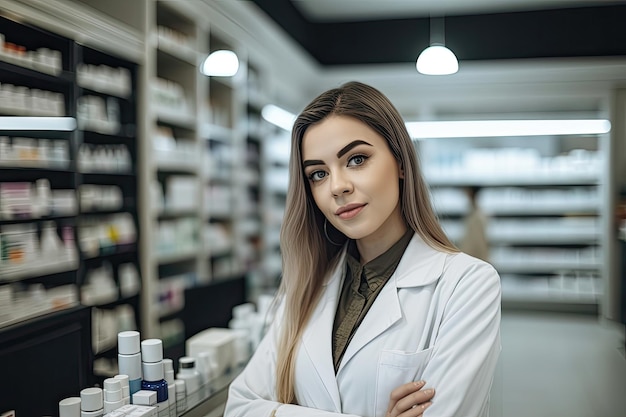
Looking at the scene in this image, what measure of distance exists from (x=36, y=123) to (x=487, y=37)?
5.26 ft

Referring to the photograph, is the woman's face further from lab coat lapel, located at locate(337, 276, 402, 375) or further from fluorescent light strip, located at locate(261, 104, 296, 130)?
fluorescent light strip, located at locate(261, 104, 296, 130)

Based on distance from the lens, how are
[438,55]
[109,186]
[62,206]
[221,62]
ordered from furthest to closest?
A: 1. [109,186]
2. [221,62]
3. [62,206]
4. [438,55]

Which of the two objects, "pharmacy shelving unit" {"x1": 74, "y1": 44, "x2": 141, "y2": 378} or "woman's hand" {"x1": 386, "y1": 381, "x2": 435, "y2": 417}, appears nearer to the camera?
"woman's hand" {"x1": 386, "y1": 381, "x2": 435, "y2": 417}

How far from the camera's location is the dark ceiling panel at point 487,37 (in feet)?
6.08

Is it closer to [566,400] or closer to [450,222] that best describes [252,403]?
[566,400]

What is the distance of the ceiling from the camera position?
1.87m

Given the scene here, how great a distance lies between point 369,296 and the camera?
5.72 ft

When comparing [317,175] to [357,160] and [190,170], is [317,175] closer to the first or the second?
[357,160]

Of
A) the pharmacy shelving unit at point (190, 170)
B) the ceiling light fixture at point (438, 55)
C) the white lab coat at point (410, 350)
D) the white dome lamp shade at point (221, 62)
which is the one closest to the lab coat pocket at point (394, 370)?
the white lab coat at point (410, 350)

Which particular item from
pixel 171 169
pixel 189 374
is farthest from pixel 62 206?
pixel 171 169

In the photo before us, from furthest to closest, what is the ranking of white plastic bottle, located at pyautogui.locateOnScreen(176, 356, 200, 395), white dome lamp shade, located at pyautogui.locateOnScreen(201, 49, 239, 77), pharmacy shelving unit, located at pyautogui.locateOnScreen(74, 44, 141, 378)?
1. pharmacy shelving unit, located at pyautogui.locateOnScreen(74, 44, 141, 378)
2. white dome lamp shade, located at pyautogui.locateOnScreen(201, 49, 239, 77)
3. white plastic bottle, located at pyautogui.locateOnScreen(176, 356, 200, 395)

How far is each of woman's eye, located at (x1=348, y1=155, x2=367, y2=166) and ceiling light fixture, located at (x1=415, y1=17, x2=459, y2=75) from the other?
0.61 m

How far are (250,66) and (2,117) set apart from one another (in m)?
2.56

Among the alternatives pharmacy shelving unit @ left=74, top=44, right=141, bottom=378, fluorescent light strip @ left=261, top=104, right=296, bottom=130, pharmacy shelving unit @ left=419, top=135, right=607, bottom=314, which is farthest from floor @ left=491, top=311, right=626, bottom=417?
pharmacy shelving unit @ left=74, top=44, right=141, bottom=378
